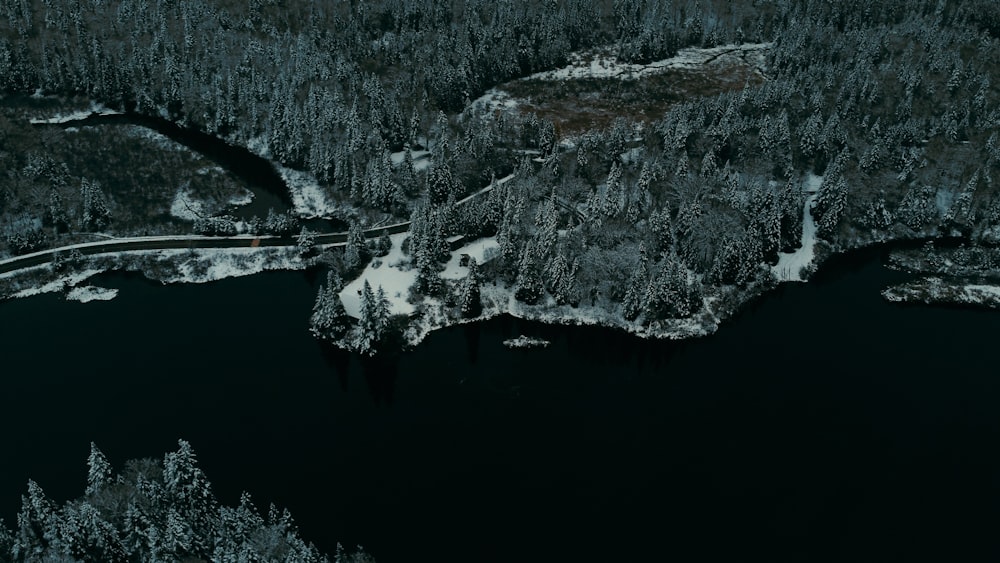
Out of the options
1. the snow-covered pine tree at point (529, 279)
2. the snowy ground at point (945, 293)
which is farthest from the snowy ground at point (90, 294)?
the snowy ground at point (945, 293)

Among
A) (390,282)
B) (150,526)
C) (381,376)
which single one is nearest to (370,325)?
(381,376)

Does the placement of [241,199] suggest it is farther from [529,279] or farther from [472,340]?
[529,279]

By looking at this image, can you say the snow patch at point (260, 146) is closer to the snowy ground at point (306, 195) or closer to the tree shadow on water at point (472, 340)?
the snowy ground at point (306, 195)

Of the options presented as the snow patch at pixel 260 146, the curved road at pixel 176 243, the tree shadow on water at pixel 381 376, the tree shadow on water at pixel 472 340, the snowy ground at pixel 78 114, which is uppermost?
the snowy ground at pixel 78 114

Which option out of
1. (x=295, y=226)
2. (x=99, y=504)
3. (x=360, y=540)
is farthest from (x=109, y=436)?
(x=295, y=226)

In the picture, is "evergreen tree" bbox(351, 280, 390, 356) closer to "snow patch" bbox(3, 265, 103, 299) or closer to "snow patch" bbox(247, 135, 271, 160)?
"snow patch" bbox(3, 265, 103, 299)
